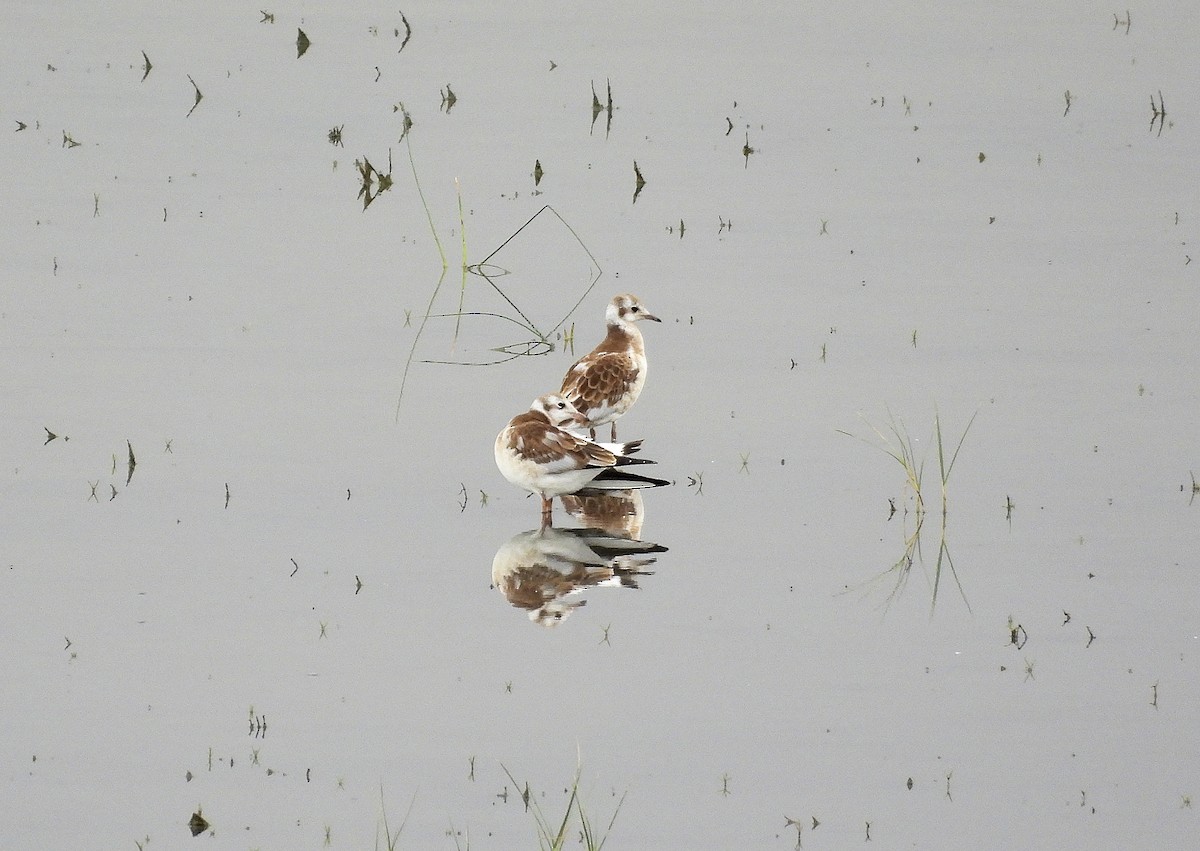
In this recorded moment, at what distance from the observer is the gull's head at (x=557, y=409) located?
1202cm

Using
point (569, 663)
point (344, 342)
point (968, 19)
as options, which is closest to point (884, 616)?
point (569, 663)

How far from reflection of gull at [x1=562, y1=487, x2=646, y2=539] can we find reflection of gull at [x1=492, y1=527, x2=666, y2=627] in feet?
0.51

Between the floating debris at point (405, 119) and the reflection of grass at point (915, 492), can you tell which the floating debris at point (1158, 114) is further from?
the reflection of grass at point (915, 492)

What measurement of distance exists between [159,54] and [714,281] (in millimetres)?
12129

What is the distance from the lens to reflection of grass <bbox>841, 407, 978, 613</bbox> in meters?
10.5

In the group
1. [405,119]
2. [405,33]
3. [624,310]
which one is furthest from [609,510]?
[405,33]

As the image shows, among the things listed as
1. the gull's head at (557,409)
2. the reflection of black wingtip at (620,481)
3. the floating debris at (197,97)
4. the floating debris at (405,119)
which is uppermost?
the floating debris at (197,97)

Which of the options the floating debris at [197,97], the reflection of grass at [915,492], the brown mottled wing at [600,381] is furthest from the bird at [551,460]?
the floating debris at [197,97]

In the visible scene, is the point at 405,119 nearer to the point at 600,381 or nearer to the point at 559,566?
the point at 600,381

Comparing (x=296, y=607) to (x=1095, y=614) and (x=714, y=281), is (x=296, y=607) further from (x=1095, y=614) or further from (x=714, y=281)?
(x=714, y=281)

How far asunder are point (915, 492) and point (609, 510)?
1.81 metres

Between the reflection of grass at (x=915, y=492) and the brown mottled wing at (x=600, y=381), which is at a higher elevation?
the brown mottled wing at (x=600, y=381)

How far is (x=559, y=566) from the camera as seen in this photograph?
419 inches

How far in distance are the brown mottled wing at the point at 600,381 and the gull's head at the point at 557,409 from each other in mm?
664
